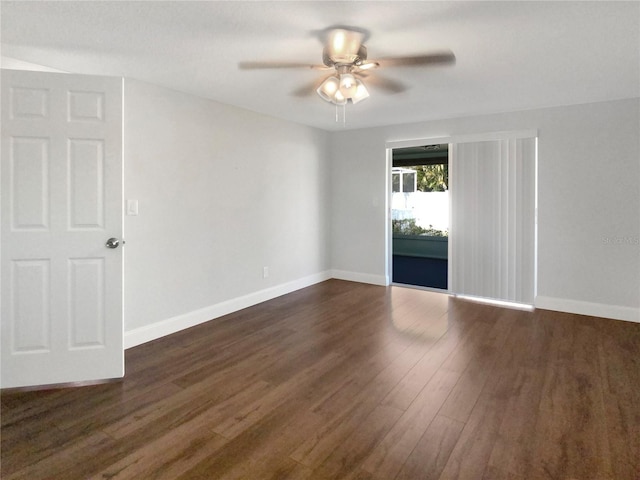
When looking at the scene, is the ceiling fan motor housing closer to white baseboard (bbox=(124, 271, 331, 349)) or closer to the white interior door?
the white interior door

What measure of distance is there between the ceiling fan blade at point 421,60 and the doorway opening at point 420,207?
5017mm

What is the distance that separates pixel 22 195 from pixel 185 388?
5.54 feet

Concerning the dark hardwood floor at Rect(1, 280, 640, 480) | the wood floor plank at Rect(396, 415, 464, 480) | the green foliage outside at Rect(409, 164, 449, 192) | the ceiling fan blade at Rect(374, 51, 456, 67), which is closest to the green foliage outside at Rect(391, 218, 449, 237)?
the green foliage outside at Rect(409, 164, 449, 192)

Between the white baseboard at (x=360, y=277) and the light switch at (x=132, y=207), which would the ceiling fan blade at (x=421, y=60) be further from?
the white baseboard at (x=360, y=277)

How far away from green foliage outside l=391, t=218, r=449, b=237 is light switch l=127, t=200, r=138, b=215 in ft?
21.4

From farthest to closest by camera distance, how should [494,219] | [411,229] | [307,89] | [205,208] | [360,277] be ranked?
[411,229] < [360,277] < [494,219] < [205,208] < [307,89]

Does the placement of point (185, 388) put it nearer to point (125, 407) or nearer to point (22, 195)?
point (125, 407)

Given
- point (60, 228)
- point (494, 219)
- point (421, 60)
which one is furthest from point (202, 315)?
point (494, 219)

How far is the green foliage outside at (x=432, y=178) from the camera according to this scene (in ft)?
26.7

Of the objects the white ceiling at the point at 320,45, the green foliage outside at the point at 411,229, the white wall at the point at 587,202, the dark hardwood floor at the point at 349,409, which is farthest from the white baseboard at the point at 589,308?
the green foliage outside at the point at 411,229

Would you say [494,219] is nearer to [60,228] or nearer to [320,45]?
[320,45]

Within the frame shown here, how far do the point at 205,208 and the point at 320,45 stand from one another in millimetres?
2058

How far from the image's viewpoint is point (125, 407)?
2.25 m

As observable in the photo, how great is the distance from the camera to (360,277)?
18.6 ft
